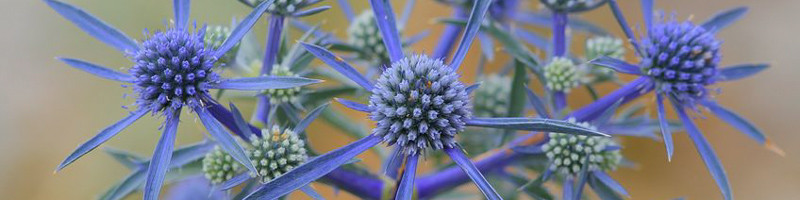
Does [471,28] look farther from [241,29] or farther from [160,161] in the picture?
[160,161]

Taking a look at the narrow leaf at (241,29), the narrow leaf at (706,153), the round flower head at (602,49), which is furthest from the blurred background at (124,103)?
the narrow leaf at (241,29)

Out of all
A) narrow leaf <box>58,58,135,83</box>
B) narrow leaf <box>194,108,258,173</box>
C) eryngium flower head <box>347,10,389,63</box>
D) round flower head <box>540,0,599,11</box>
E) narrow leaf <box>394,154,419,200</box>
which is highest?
round flower head <box>540,0,599,11</box>

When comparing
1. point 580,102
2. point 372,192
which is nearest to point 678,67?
point 372,192

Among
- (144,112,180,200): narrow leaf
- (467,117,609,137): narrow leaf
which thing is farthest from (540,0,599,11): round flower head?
(144,112,180,200): narrow leaf

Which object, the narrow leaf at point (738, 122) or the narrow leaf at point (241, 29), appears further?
the narrow leaf at point (738, 122)

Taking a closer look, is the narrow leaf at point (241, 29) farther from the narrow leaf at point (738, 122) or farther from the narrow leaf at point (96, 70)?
the narrow leaf at point (738, 122)

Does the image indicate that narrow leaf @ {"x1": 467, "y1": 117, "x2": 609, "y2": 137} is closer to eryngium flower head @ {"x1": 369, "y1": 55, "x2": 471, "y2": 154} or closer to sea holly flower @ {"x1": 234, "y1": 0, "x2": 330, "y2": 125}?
eryngium flower head @ {"x1": 369, "y1": 55, "x2": 471, "y2": 154}
